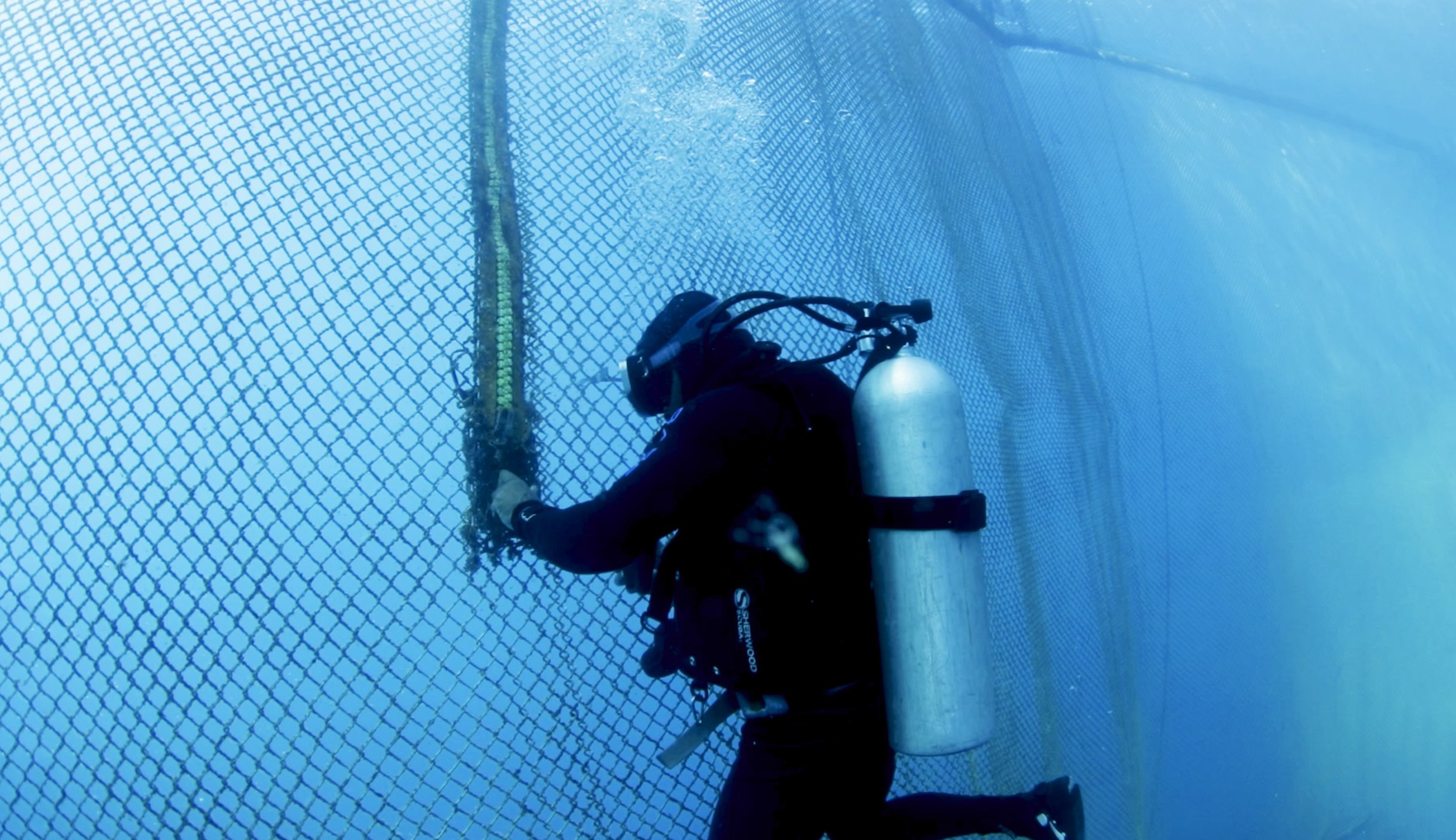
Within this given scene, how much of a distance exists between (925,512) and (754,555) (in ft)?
1.17

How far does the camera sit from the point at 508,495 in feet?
5.23

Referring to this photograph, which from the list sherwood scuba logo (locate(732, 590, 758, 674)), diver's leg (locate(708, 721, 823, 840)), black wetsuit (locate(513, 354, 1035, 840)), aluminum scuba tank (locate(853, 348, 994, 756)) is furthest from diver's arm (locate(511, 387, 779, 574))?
diver's leg (locate(708, 721, 823, 840))

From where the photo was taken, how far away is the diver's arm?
1311 mm

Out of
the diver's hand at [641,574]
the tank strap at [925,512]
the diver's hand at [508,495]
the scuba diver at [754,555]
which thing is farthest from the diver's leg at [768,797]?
the diver's hand at [508,495]

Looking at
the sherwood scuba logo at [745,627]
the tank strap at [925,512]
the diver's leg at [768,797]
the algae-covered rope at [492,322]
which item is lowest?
the diver's leg at [768,797]

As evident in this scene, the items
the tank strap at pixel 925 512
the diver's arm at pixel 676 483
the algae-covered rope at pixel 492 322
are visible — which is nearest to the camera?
the diver's arm at pixel 676 483

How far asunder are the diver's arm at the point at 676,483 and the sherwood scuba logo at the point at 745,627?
17 centimetres

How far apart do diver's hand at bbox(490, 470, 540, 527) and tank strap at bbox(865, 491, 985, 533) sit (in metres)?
0.68

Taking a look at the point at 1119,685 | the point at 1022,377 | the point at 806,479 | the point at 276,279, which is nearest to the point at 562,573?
the point at 806,479

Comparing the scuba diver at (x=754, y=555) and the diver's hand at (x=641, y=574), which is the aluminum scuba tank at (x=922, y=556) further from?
the diver's hand at (x=641, y=574)

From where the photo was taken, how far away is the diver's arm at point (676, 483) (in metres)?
1.31

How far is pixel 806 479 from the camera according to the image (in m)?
1.47

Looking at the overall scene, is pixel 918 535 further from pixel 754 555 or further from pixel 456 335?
pixel 456 335

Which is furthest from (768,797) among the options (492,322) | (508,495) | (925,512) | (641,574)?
(492,322)
